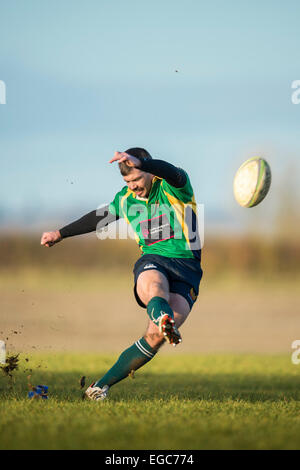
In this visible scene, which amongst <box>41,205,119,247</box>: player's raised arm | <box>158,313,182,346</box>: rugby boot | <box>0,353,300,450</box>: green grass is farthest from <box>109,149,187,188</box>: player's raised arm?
<box>0,353,300,450</box>: green grass

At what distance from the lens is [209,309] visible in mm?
31391

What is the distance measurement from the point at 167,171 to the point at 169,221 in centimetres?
61

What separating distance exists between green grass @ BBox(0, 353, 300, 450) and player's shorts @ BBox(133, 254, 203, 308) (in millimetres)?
1008

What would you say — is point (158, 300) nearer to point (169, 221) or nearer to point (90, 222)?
point (169, 221)

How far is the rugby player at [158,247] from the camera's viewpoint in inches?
237

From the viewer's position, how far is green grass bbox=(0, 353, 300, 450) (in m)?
4.25

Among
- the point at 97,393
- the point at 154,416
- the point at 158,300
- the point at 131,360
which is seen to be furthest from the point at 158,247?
the point at 154,416

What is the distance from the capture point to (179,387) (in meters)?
7.90

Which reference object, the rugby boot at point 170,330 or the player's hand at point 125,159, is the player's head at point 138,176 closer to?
the player's hand at point 125,159

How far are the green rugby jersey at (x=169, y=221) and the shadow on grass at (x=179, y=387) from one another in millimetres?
1444

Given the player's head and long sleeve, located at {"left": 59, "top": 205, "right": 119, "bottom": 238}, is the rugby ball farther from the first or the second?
long sleeve, located at {"left": 59, "top": 205, "right": 119, "bottom": 238}
